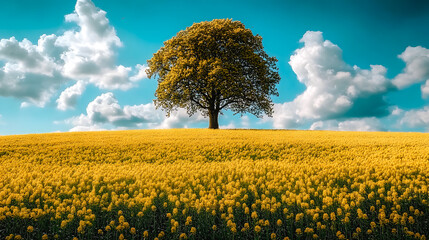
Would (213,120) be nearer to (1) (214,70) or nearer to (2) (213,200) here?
(1) (214,70)

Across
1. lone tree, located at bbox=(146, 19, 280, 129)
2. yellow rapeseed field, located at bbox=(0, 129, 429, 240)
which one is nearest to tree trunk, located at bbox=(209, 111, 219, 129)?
lone tree, located at bbox=(146, 19, 280, 129)

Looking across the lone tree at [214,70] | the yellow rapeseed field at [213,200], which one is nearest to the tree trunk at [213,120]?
the lone tree at [214,70]

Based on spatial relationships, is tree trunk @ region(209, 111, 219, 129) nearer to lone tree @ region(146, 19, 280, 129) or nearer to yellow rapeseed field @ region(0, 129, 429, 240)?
lone tree @ region(146, 19, 280, 129)

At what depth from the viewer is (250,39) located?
3362cm

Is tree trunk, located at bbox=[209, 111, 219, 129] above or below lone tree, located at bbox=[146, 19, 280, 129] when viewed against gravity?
below

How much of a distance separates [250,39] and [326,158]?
22.9 metres

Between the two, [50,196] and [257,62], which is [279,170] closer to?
[50,196]

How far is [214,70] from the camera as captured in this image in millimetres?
28438

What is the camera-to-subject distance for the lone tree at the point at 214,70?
1182 inches

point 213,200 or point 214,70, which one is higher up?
point 214,70

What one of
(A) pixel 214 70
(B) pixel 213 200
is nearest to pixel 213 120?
(A) pixel 214 70

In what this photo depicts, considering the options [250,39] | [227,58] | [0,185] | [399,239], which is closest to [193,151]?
[0,185]

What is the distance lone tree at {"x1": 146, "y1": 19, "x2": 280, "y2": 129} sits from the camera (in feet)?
98.5

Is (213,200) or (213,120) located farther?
(213,120)
